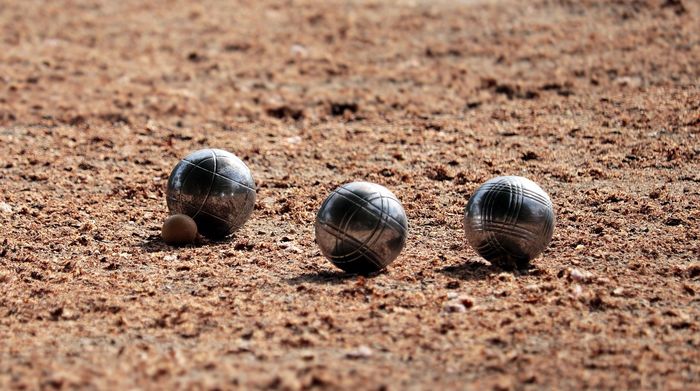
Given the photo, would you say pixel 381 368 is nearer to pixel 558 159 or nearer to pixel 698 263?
pixel 698 263

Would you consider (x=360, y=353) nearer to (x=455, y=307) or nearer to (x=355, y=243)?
(x=455, y=307)

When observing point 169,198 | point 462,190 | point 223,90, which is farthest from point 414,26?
point 169,198

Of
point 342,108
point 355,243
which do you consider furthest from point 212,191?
point 342,108

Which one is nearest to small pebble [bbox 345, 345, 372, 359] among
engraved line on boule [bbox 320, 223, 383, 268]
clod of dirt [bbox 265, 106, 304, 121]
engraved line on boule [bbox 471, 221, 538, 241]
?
engraved line on boule [bbox 320, 223, 383, 268]

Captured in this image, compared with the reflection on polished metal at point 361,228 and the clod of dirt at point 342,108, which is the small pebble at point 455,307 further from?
the clod of dirt at point 342,108

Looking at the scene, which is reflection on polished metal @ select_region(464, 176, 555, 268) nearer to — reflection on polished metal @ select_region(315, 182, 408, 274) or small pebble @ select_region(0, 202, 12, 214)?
reflection on polished metal @ select_region(315, 182, 408, 274)

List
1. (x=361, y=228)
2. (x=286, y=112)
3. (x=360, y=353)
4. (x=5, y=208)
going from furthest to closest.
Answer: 1. (x=286, y=112)
2. (x=5, y=208)
3. (x=361, y=228)
4. (x=360, y=353)
